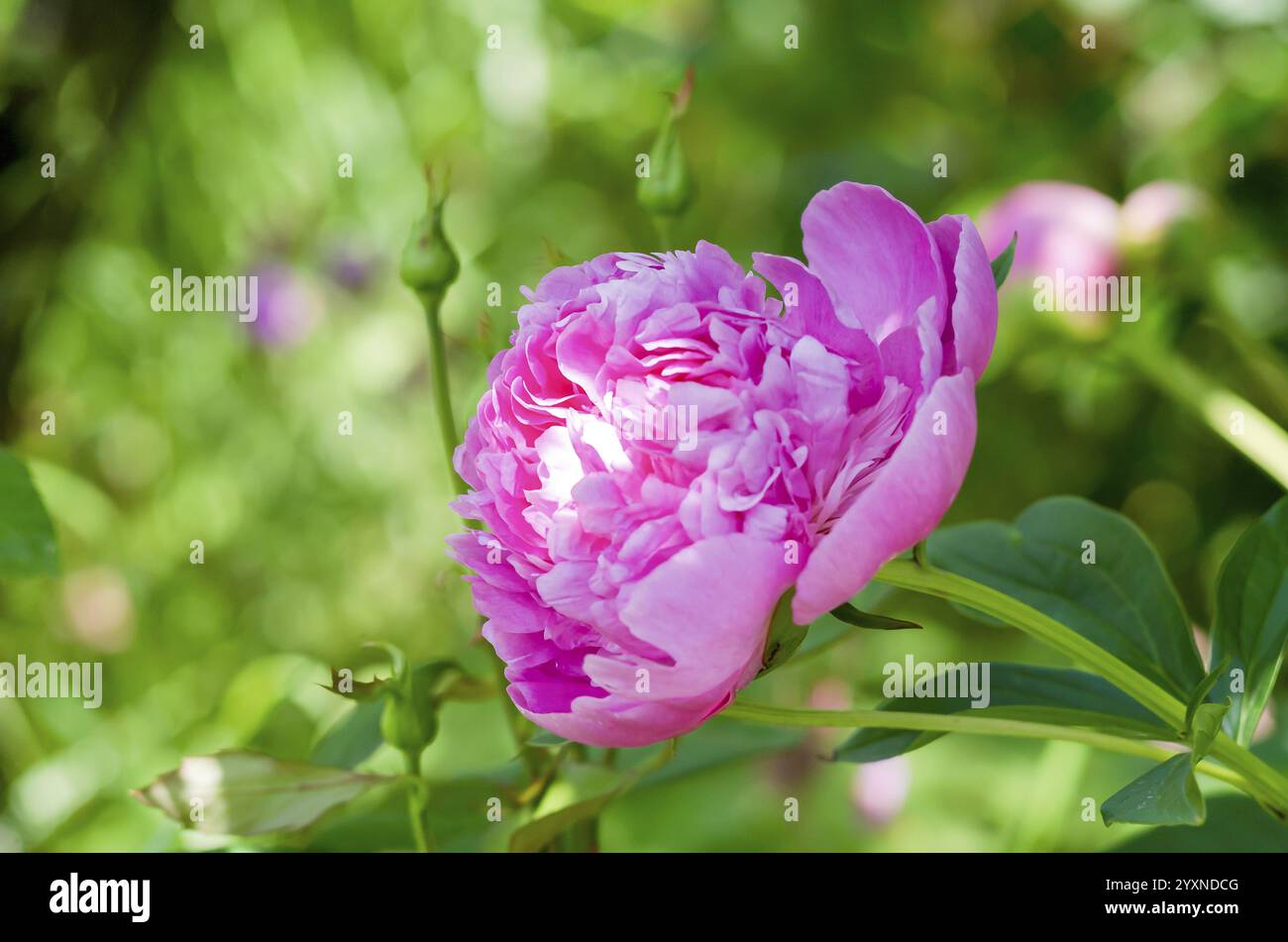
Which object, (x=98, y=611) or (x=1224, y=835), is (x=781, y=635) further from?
(x=98, y=611)

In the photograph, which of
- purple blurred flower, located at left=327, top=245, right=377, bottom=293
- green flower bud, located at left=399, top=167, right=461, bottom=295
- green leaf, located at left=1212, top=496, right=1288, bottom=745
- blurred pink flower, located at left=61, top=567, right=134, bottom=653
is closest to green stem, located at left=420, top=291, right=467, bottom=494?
green flower bud, located at left=399, top=167, right=461, bottom=295

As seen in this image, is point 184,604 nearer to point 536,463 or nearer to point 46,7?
point 46,7

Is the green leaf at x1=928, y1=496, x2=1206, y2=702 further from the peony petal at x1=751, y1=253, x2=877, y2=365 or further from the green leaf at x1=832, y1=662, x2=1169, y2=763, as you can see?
the peony petal at x1=751, y1=253, x2=877, y2=365

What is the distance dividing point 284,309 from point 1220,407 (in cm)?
103

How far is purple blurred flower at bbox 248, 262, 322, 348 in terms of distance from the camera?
51.8 inches

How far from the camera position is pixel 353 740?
1.43ft

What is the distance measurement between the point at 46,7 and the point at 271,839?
72cm

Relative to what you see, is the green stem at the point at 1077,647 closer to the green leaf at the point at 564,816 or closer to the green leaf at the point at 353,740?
the green leaf at the point at 564,816

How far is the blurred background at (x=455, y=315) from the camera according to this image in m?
0.66

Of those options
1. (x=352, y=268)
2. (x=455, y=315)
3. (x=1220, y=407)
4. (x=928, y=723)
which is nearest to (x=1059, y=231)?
(x=1220, y=407)

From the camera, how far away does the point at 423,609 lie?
1153 mm

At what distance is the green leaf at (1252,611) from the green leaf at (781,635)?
6.2 inches

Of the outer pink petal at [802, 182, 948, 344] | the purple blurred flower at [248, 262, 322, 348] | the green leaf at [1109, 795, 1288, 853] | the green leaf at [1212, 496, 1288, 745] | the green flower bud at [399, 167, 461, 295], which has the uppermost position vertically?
the purple blurred flower at [248, 262, 322, 348]

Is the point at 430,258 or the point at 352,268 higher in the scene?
the point at 352,268
